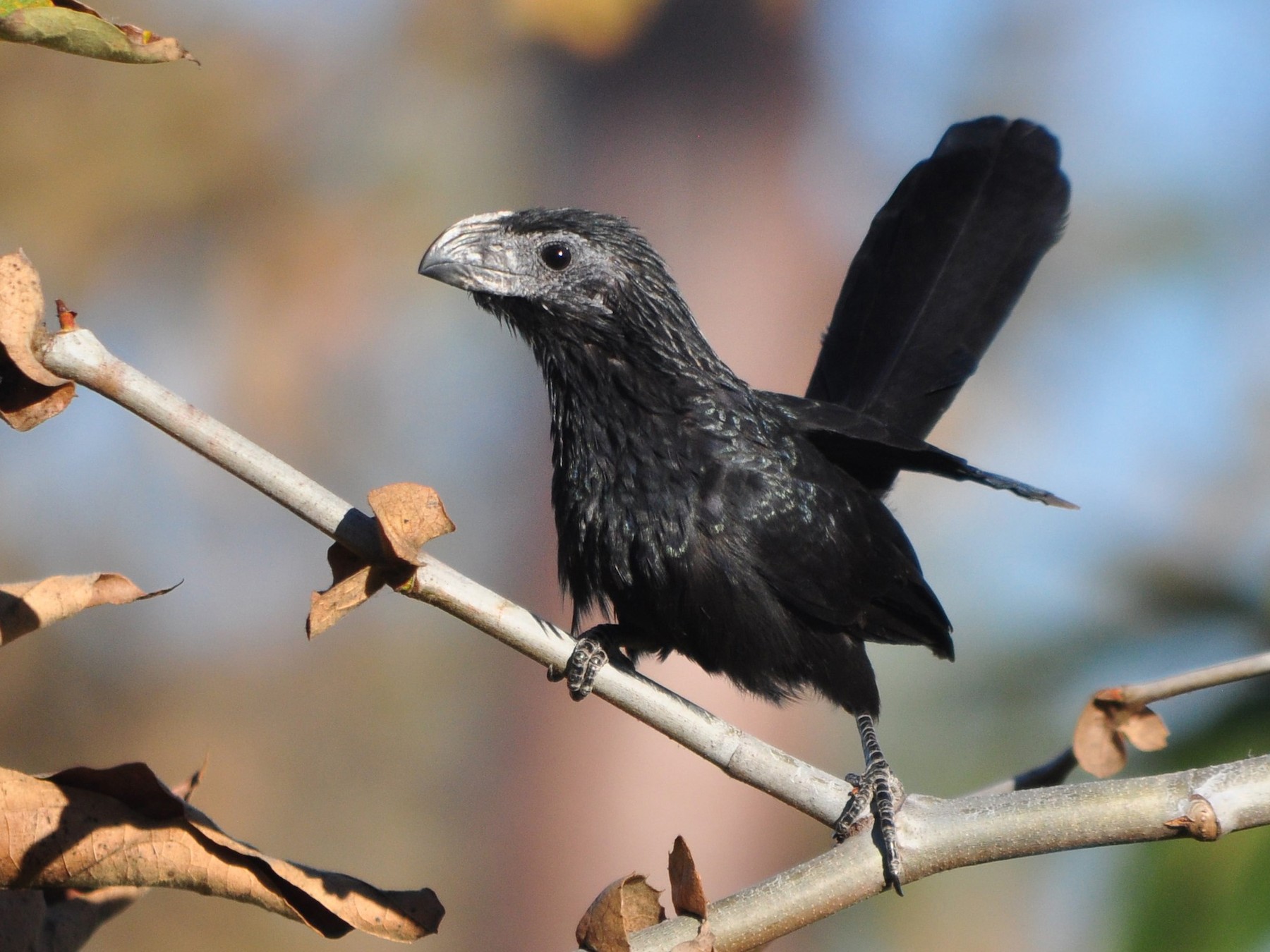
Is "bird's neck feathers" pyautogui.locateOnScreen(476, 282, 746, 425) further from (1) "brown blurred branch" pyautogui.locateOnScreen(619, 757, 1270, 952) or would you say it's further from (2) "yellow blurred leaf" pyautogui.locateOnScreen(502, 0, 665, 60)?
(2) "yellow blurred leaf" pyautogui.locateOnScreen(502, 0, 665, 60)

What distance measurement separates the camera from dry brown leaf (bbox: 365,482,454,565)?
1478 mm

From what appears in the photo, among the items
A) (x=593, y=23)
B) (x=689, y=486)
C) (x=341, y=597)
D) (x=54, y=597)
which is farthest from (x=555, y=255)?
(x=593, y=23)

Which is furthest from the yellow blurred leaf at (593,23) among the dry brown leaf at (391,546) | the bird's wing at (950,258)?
the dry brown leaf at (391,546)

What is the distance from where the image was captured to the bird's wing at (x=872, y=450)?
113 inches

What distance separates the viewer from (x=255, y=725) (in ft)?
25.0

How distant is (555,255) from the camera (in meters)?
2.86

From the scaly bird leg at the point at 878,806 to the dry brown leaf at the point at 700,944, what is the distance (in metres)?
0.35

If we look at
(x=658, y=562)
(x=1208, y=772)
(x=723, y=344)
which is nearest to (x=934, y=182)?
(x=658, y=562)

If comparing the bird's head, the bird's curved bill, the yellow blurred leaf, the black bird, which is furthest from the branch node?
the yellow blurred leaf

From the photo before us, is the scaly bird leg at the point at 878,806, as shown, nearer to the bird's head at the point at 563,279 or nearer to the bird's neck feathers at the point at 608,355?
the bird's neck feathers at the point at 608,355

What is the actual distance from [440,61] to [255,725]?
16.9 ft

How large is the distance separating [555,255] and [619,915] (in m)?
1.79

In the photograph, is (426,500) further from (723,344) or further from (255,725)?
(255,725)

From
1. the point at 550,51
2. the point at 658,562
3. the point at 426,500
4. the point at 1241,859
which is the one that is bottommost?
the point at 1241,859
